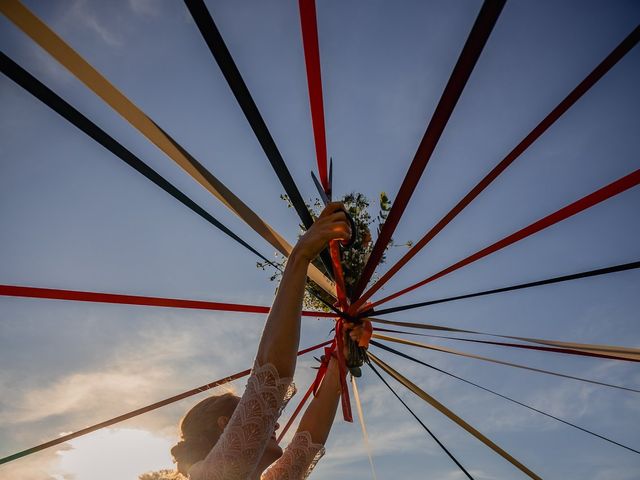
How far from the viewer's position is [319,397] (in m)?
2.32

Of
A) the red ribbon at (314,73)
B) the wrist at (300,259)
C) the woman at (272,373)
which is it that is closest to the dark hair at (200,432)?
the woman at (272,373)

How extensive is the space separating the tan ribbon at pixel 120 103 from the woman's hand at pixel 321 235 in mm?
594

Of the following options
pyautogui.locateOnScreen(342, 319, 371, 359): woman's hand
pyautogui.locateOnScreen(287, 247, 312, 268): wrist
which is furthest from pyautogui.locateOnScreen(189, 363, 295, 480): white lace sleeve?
pyautogui.locateOnScreen(342, 319, 371, 359): woman's hand

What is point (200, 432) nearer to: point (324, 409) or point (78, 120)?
point (324, 409)

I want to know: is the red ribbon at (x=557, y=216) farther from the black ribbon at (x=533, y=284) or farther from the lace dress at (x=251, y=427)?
the lace dress at (x=251, y=427)

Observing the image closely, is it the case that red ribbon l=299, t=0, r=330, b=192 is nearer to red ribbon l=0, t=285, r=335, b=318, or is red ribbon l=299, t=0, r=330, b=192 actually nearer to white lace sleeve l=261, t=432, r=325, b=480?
red ribbon l=0, t=285, r=335, b=318

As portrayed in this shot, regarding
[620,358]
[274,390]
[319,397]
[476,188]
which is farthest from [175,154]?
[620,358]

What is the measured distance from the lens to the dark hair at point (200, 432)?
1943 millimetres

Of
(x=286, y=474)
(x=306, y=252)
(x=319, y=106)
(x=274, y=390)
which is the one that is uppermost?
(x=319, y=106)

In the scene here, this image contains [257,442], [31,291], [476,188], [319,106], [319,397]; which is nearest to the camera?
[257,442]

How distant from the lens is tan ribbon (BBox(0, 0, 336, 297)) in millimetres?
1031

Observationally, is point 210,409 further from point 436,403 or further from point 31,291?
point 436,403

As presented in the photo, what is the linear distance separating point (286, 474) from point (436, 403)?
1166mm

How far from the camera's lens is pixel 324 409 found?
232cm
